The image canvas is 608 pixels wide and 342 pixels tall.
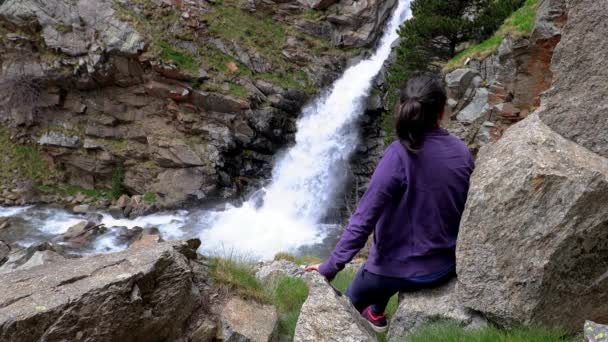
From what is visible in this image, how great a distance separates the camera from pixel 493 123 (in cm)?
1129

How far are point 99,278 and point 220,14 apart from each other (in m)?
20.7

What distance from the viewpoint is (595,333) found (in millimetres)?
2289

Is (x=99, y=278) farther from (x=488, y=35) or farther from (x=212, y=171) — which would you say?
→ (x=212, y=171)

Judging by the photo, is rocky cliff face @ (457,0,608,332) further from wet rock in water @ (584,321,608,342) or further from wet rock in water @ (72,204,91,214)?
wet rock in water @ (72,204,91,214)

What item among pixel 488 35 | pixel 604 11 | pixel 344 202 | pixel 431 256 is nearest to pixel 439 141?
pixel 431 256

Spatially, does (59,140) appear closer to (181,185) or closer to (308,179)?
(181,185)

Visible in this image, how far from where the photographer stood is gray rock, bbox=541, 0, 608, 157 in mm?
3074

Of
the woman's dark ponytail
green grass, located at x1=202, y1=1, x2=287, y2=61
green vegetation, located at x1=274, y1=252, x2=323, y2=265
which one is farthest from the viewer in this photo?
green grass, located at x1=202, y1=1, x2=287, y2=61

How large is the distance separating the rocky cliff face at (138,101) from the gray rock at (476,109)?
9.85 m

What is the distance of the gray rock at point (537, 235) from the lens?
2.69 m

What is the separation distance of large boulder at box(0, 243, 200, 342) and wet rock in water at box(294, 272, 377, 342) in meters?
1.29

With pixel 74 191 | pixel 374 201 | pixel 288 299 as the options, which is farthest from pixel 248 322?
pixel 74 191

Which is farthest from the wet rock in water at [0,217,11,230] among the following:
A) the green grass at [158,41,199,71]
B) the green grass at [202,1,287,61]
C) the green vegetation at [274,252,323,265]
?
the green grass at [202,1,287,61]

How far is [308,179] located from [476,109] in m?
8.94
